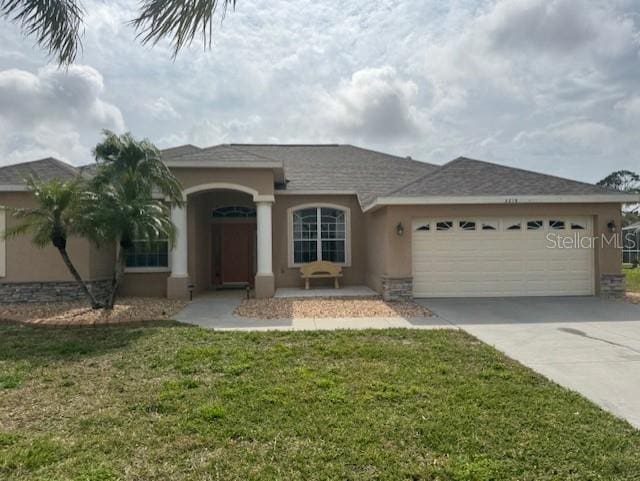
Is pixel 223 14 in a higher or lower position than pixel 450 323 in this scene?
higher

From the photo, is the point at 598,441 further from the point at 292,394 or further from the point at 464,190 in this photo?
the point at 464,190

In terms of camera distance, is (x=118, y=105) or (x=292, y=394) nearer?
(x=292, y=394)

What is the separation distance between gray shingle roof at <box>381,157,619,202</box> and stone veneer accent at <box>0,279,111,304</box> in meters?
9.44

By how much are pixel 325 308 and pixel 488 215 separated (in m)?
5.58

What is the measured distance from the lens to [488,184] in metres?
12.0

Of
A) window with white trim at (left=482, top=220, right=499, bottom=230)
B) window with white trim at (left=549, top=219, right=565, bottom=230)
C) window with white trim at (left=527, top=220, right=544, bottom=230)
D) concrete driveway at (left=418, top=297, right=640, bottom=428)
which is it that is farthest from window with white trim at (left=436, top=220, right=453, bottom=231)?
window with white trim at (left=549, top=219, right=565, bottom=230)

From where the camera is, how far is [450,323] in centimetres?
858

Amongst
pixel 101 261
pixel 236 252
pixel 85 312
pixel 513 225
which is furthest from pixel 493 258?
pixel 101 261

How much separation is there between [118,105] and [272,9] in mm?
5718

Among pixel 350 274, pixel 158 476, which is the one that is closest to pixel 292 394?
pixel 158 476

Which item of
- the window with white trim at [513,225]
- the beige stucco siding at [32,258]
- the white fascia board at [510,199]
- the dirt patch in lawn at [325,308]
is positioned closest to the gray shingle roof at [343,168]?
the white fascia board at [510,199]

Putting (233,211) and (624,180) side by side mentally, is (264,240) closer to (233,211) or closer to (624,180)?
(233,211)

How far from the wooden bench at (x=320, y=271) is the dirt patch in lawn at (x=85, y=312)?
13.7ft

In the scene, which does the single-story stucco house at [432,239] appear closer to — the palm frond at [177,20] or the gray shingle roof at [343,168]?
the gray shingle roof at [343,168]
